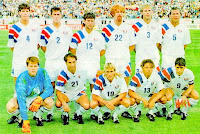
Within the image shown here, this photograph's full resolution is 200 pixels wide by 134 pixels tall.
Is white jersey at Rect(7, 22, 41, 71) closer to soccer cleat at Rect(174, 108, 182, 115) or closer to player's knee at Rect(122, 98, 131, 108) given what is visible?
player's knee at Rect(122, 98, 131, 108)

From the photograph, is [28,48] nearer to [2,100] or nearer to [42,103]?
[42,103]

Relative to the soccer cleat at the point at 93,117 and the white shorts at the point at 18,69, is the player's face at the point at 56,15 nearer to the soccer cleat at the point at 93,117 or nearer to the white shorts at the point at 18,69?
the white shorts at the point at 18,69

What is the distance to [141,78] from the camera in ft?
19.5

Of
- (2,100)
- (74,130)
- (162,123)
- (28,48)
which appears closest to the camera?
(74,130)

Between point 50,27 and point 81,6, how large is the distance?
33167 millimetres

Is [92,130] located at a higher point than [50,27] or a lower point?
lower

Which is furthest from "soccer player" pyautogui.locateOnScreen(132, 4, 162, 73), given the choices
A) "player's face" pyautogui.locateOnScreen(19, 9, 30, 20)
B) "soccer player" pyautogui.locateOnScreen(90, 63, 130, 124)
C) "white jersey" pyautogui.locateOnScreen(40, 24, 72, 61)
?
"player's face" pyautogui.locateOnScreen(19, 9, 30, 20)

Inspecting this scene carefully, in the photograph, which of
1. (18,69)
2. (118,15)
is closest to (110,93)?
(118,15)

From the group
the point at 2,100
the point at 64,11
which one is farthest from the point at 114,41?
the point at 64,11

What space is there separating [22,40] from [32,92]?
1068 mm

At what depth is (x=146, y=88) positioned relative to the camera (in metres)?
6.01

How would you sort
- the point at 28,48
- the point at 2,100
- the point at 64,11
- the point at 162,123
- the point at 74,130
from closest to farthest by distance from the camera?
the point at 74,130
the point at 162,123
the point at 28,48
the point at 2,100
the point at 64,11

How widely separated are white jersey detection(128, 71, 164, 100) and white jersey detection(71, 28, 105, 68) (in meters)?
0.79

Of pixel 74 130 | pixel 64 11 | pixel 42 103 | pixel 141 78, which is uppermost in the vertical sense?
pixel 64 11
